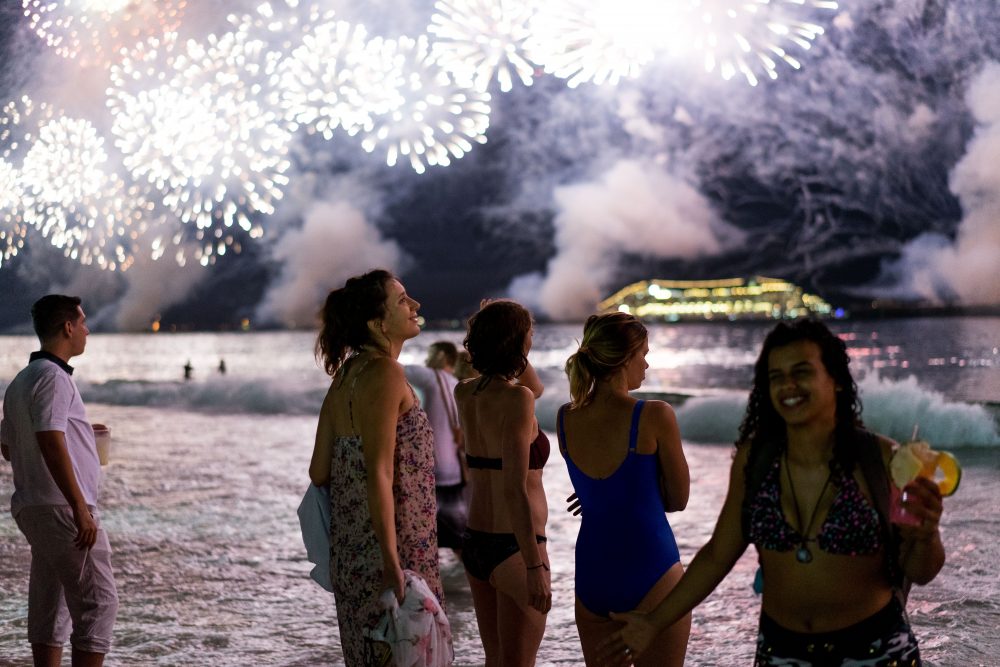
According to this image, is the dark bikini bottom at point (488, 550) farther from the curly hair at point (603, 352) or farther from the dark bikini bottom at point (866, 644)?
the dark bikini bottom at point (866, 644)

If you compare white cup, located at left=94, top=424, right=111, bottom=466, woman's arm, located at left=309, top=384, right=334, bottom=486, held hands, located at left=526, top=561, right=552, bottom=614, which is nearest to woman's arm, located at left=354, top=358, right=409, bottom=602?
woman's arm, located at left=309, top=384, right=334, bottom=486

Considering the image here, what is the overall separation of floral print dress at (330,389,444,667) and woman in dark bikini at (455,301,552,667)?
1.08 feet

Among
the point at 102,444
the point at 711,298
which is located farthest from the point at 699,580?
the point at 711,298

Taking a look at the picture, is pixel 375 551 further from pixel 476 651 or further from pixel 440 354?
pixel 440 354

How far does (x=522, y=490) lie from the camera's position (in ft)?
10.9

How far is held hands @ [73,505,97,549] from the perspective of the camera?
412cm

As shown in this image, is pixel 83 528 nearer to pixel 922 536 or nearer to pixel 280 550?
pixel 922 536

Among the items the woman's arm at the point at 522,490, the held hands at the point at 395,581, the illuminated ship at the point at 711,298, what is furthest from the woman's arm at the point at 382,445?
the illuminated ship at the point at 711,298

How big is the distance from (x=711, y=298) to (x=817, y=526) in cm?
19173

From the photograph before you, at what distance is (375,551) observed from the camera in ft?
9.97

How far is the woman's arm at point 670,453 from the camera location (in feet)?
9.91

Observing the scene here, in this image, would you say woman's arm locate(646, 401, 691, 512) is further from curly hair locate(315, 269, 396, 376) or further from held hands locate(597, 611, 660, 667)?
curly hair locate(315, 269, 396, 376)

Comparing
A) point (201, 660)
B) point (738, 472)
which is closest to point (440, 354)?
point (201, 660)

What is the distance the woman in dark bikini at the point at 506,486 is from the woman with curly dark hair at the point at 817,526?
2.95 feet
